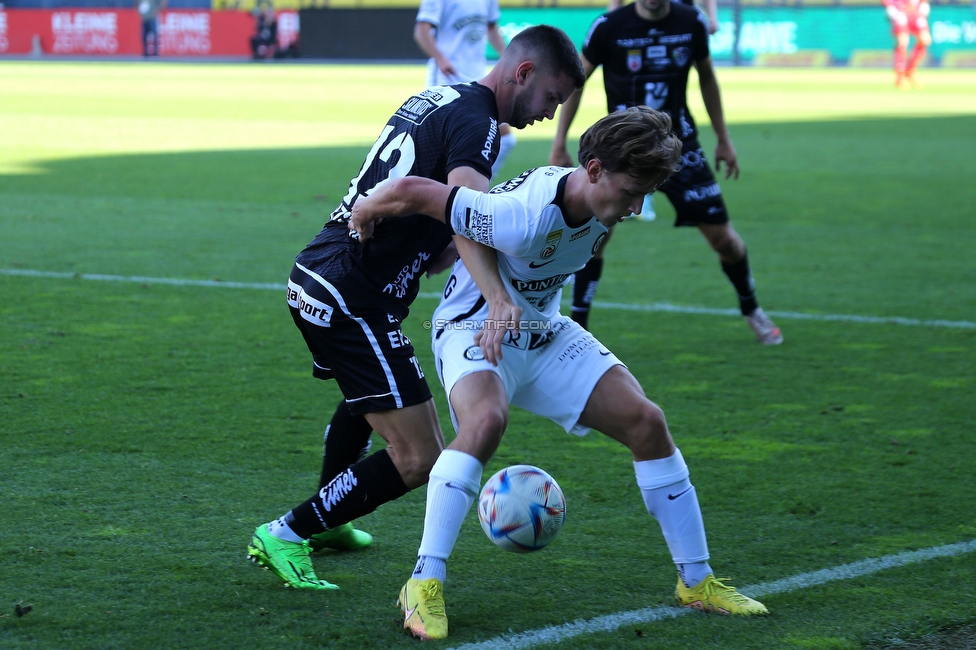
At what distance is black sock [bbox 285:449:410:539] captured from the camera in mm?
3730

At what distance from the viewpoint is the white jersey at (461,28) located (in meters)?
11.0

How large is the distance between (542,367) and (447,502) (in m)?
0.54

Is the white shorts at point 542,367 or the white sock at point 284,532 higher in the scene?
the white shorts at point 542,367

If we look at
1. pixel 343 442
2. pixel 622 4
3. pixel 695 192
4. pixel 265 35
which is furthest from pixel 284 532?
pixel 265 35

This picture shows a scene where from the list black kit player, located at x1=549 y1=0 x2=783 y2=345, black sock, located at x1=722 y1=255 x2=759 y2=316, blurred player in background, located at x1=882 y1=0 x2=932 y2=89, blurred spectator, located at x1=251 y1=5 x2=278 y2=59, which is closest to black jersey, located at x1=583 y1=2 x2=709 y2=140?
black kit player, located at x1=549 y1=0 x2=783 y2=345

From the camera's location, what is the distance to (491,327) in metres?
3.41

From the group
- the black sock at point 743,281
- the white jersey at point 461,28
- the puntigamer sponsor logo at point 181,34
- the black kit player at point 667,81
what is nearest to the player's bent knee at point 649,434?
the black kit player at point 667,81

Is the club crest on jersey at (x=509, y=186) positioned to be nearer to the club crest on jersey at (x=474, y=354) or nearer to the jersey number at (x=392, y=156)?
the jersey number at (x=392, y=156)

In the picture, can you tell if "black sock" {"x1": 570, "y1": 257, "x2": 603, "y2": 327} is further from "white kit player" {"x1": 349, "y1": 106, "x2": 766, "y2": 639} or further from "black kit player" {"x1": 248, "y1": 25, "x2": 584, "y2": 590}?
"black kit player" {"x1": 248, "y1": 25, "x2": 584, "y2": 590}

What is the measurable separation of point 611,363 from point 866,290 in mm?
5790

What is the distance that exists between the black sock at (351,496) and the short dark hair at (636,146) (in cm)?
109

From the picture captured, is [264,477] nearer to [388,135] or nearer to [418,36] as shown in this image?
[388,135]

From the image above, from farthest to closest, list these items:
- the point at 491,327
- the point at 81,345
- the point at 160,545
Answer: the point at 81,345 → the point at 160,545 → the point at 491,327

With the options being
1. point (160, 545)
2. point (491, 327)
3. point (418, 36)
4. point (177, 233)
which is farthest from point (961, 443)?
point (177, 233)
